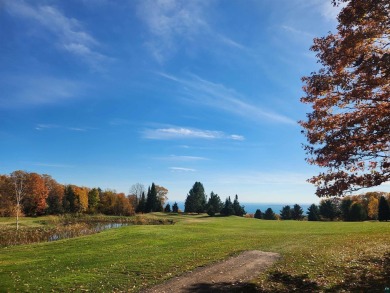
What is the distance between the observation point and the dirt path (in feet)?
42.2

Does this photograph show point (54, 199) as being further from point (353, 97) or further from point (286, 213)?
point (353, 97)

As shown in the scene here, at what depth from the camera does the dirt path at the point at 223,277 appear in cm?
1286

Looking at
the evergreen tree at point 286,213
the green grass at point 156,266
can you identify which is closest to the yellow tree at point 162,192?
the evergreen tree at point 286,213

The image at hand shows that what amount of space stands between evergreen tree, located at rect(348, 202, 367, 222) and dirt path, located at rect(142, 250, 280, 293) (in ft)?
196

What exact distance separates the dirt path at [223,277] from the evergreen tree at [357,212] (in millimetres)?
59758

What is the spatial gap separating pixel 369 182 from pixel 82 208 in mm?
88962

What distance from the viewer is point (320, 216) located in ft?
255

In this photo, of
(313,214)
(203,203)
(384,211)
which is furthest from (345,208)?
(203,203)

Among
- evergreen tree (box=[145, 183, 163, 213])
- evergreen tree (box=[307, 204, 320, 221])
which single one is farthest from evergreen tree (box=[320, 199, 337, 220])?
evergreen tree (box=[145, 183, 163, 213])

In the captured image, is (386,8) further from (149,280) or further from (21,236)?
(21,236)

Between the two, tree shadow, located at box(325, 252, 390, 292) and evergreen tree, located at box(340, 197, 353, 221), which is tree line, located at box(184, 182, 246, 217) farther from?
tree shadow, located at box(325, 252, 390, 292)

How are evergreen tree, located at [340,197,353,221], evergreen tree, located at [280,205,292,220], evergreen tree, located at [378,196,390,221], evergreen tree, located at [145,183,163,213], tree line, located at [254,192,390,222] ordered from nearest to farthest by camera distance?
evergreen tree, located at [378,196,390,221]
tree line, located at [254,192,390,222]
evergreen tree, located at [340,197,353,221]
evergreen tree, located at [280,205,292,220]
evergreen tree, located at [145,183,163,213]

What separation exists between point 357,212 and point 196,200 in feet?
158

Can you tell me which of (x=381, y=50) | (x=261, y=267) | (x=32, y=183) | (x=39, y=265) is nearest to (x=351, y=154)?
(x=381, y=50)
